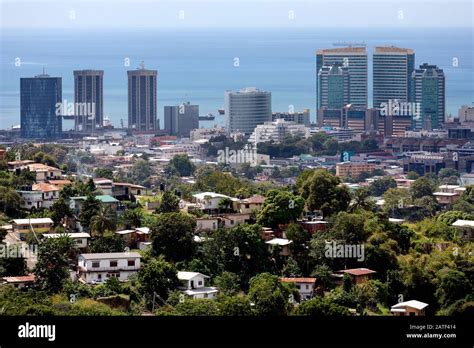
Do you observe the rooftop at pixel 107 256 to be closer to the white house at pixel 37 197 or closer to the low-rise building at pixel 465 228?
the white house at pixel 37 197

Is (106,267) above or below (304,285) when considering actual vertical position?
above

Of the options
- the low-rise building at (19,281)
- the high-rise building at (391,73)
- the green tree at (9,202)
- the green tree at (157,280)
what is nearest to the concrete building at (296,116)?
the high-rise building at (391,73)

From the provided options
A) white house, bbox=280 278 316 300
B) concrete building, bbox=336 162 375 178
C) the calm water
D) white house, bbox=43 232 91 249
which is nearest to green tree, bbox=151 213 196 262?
white house, bbox=43 232 91 249

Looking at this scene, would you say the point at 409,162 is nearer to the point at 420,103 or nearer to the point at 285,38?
the point at 420,103

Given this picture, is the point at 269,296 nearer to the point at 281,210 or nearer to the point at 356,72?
the point at 281,210

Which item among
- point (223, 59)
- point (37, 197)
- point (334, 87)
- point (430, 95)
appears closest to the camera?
point (37, 197)

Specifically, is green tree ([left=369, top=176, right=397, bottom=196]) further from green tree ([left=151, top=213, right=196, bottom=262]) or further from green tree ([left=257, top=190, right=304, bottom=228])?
green tree ([left=151, top=213, right=196, bottom=262])

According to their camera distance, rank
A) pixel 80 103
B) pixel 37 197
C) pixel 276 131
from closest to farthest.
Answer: pixel 37 197, pixel 80 103, pixel 276 131

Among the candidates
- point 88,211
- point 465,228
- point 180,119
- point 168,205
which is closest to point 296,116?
point 180,119
